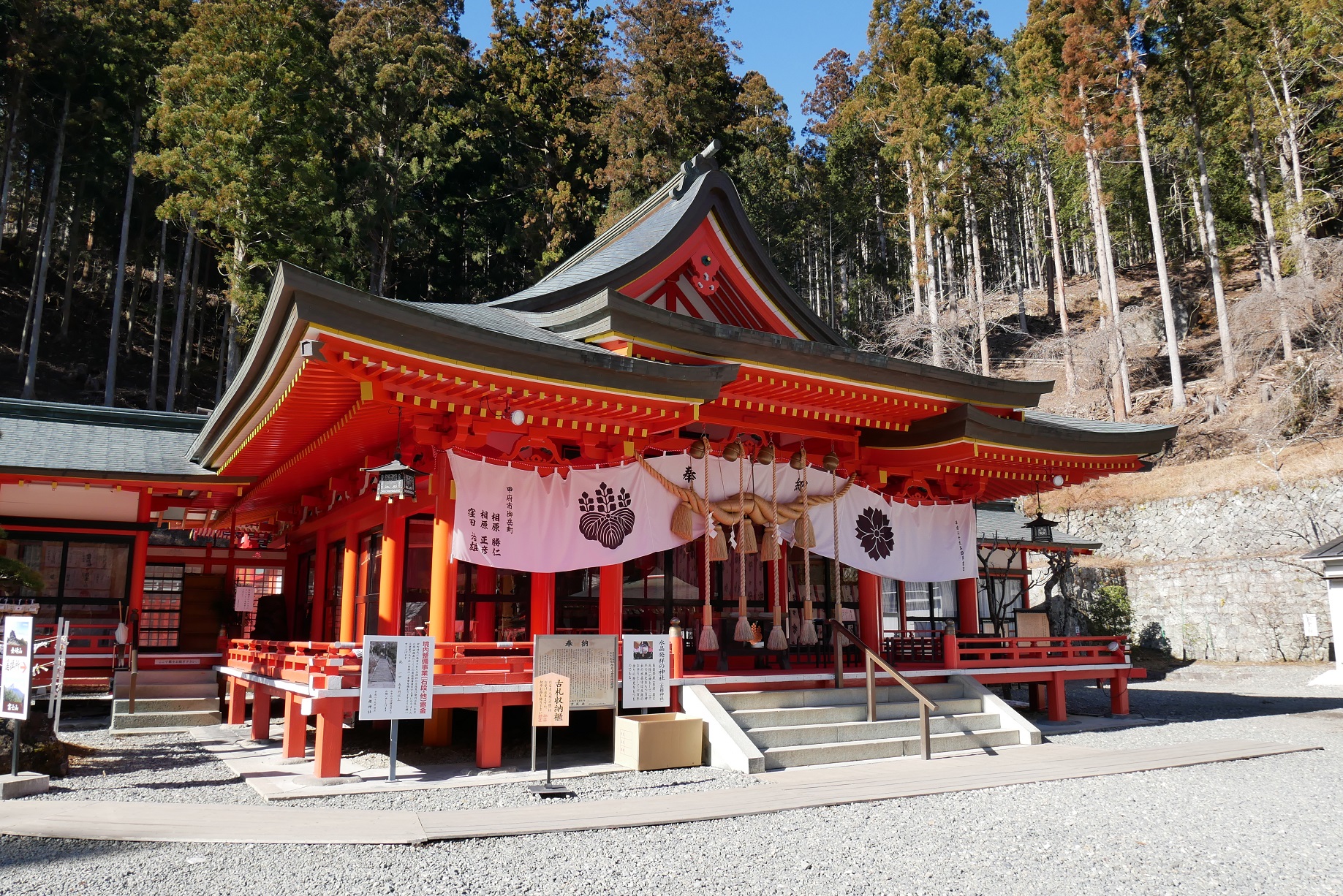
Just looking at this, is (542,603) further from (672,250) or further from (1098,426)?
(1098,426)

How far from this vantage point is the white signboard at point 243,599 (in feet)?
48.0

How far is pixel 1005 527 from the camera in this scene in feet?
68.1

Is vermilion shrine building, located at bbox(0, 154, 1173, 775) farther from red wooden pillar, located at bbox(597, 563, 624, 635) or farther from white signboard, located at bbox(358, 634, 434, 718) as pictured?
white signboard, located at bbox(358, 634, 434, 718)

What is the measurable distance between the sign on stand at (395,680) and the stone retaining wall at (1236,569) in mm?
19889

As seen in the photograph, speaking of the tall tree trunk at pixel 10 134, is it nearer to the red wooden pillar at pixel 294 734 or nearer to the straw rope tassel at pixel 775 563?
the red wooden pillar at pixel 294 734

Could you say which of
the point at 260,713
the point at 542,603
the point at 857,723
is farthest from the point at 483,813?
the point at 260,713

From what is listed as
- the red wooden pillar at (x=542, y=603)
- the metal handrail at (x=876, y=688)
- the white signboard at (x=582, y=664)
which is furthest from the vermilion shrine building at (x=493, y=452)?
the white signboard at (x=582, y=664)

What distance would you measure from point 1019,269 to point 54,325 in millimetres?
48216

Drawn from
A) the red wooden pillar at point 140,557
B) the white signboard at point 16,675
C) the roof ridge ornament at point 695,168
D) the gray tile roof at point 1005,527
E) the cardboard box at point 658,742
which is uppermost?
the roof ridge ornament at point 695,168

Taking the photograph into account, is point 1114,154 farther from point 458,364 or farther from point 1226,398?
point 458,364

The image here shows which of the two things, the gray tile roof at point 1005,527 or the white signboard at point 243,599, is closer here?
the white signboard at point 243,599

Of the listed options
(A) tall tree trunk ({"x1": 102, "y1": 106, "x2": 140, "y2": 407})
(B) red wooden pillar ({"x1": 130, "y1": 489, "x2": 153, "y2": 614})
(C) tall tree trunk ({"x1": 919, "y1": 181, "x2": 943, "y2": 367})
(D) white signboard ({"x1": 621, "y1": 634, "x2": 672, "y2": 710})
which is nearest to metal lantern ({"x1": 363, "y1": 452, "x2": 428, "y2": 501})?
(D) white signboard ({"x1": 621, "y1": 634, "x2": 672, "y2": 710})

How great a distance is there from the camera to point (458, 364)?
7539 mm

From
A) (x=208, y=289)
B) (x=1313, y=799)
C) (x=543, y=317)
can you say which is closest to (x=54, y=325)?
(x=208, y=289)
